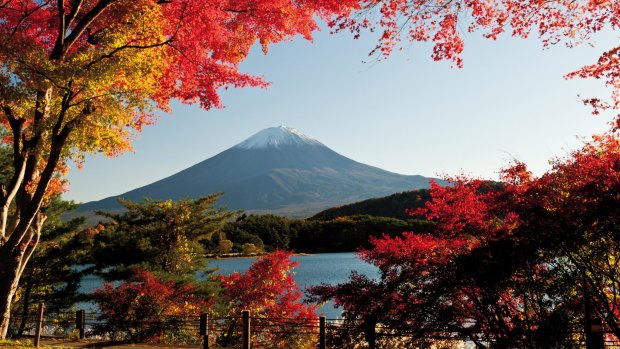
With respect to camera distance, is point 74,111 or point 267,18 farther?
point 267,18

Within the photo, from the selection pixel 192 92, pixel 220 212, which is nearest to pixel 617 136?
pixel 192 92

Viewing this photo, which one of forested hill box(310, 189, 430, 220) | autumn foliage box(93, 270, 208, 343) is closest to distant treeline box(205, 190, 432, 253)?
forested hill box(310, 189, 430, 220)

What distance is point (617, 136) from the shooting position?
7039 millimetres

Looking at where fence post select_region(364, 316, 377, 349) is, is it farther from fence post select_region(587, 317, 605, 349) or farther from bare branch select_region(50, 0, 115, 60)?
bare branch select_region(50, 0, 115, 60)

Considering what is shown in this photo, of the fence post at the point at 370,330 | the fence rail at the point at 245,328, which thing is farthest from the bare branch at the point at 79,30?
the fence post at the point at 370,330

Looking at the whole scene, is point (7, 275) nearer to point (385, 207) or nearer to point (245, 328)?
point (245, 328)

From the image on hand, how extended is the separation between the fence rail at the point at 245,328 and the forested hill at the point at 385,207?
231 ft

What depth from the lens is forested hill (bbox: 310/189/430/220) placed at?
3319 inches

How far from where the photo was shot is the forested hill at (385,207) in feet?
277

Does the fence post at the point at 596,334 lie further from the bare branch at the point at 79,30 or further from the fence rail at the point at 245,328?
the bare branch at the point at 79,30

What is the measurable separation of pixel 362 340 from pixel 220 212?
9868mm

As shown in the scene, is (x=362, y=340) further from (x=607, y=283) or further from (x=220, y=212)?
(x=220, y=212)

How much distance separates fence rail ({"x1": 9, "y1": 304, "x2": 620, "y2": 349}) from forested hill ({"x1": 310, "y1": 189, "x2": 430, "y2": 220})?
7034cm

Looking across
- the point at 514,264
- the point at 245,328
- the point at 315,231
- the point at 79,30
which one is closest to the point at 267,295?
the point at 245,328
